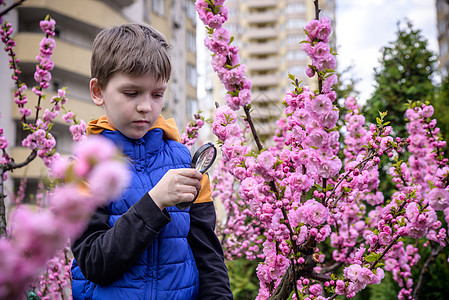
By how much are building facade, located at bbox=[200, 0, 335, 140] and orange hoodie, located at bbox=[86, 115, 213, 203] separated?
42.1 metres

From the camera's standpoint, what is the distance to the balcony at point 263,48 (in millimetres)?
45625

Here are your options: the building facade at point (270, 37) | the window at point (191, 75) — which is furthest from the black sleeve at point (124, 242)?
the building facade at point (270, 37)

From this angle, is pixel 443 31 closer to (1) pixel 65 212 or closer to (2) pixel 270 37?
(2) pixel 270 37

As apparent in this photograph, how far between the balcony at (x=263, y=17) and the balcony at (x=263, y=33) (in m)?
0.89

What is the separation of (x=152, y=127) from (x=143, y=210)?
0.43 meters

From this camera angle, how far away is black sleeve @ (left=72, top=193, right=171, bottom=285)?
1.18 metres

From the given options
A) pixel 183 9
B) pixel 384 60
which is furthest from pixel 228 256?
pixel 183 9

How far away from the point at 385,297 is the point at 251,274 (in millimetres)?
1485

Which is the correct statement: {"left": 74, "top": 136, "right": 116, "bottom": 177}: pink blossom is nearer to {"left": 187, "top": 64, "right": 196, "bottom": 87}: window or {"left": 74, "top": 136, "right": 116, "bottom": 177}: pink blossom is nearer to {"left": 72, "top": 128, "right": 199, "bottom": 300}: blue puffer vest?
{"left": 72, "top": 128, "right": 199, "bottom": 300}: blue puffer vest

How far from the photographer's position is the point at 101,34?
59.9 inches

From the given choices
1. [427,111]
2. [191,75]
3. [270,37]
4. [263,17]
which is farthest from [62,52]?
[263,17]

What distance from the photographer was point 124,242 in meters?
1.19

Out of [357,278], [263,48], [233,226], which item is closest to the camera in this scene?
[357,278]

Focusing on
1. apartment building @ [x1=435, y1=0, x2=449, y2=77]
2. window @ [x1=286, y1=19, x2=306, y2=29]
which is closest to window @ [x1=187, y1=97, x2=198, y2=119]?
apartment building @ [x1=435, y1=0, x2=449, y2=77]
